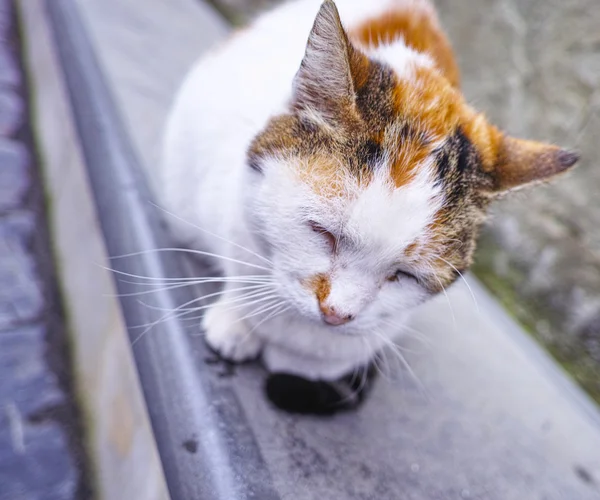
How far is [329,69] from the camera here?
2.40 feet

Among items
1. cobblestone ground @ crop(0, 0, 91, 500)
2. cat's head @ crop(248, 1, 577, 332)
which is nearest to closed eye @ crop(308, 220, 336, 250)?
cat's head @ crop(248, 1, 577, 332)

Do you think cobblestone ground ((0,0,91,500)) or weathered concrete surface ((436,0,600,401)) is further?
weathered concrete surface ((436,0,600,401))

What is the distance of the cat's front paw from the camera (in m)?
0.97

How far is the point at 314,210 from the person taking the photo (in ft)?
2.40

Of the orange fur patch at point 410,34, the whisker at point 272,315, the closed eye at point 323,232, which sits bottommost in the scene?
the whisker at point 272,315

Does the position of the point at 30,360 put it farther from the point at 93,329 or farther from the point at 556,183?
the point at 556,183

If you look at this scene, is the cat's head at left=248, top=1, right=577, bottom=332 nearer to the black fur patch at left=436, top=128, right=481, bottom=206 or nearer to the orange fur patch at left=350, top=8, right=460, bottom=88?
the black fur patch at left=436, top=128, right=481, bottom=206

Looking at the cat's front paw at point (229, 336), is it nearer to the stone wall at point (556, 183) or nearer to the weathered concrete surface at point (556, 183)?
the stone wall at point (556, 183)

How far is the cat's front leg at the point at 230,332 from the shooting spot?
0.97m

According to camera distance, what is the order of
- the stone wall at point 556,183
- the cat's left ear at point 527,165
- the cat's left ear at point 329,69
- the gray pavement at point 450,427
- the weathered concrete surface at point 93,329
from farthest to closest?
the stone wall at point 556,183 → the weathered concrete surface at point 93,329 → the gray pavement at point 450,427 → the cat's left ear at point 527,165 → the cat's left ear at point 329,69

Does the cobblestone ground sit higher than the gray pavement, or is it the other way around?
the gray pavement

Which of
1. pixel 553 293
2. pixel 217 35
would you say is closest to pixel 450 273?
pixel 553 293

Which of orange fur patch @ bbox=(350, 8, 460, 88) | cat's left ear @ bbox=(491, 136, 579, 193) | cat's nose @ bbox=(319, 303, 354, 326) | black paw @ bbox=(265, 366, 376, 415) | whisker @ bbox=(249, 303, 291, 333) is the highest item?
orange fur patch @ bbox=(350, 8, 460, 88)

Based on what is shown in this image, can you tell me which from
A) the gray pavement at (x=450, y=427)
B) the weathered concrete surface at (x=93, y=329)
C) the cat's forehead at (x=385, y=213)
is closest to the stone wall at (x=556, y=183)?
the gray pavement at (x=450, y=427)
